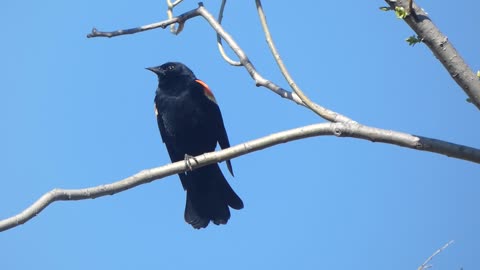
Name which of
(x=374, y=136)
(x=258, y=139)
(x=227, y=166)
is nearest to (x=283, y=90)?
(x=258, y=139)

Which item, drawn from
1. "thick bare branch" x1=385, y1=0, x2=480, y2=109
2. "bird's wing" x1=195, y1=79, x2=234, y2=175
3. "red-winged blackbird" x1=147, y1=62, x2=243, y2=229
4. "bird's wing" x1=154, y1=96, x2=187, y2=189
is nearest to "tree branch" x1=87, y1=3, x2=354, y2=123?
"thick bare branch" x1=385, y1=0, x2=480, y2=109

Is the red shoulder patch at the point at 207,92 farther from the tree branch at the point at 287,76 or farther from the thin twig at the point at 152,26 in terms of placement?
the tree branch at the point at 287,76

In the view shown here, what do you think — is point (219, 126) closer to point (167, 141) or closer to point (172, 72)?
point (167, 141)

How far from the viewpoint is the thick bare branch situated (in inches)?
86.0

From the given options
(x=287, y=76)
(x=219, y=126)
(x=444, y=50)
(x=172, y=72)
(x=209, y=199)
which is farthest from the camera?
(x=172, y=72)

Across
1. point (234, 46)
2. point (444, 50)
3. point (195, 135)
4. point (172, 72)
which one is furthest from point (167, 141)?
point (444, 50)

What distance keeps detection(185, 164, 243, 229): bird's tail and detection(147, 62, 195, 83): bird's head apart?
1.01m

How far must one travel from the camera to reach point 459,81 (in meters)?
2.21

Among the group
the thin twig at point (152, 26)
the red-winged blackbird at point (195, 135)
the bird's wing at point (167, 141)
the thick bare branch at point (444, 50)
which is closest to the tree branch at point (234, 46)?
the thin twig at point (152, 26)

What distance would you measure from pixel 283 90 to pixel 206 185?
8.95 feet

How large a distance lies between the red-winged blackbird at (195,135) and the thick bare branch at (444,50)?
126 inches

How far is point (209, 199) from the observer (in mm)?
5473

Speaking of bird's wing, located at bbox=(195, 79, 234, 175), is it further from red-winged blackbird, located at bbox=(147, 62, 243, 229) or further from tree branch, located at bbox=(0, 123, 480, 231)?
tree branch, located at bbox=(0, 123, 480, 231)

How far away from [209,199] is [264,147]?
2.83 m
